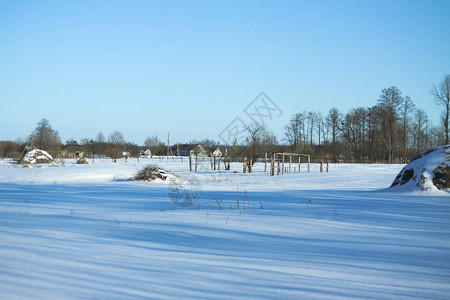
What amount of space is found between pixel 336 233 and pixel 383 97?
40425 millimetres

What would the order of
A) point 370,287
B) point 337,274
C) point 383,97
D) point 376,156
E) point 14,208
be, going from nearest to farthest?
1. point 370,287
2. point 337,274
3. point 14,208
4. point 383,97
5. point 376,156

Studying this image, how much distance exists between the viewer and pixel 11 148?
5741 centimetres

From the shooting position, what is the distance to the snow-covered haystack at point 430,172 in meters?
7.83

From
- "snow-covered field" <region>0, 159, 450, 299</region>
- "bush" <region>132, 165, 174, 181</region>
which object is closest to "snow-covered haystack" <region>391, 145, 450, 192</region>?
"snow-covered field" <region>0, 159, 450, 299</region>

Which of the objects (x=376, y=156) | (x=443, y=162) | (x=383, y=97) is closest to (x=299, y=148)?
(x=376, y=156)

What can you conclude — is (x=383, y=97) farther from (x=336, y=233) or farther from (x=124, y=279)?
(x=124, y=279)

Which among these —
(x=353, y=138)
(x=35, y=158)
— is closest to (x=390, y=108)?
(x=353, y=138)

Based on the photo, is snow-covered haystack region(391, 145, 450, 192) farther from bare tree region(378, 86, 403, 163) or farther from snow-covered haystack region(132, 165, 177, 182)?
bare tree region(378, 86, 403, 163)

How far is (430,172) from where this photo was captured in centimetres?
806

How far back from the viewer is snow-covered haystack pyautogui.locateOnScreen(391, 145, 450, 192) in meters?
7.83

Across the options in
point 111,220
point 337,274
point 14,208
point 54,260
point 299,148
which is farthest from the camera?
point 299,148

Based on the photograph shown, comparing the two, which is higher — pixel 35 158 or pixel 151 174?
pixel 35 158

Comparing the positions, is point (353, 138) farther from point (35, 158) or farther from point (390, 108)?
point (35, 158)

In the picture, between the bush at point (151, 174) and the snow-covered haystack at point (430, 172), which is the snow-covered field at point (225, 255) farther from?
the bush at point (151, 174)
